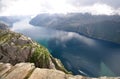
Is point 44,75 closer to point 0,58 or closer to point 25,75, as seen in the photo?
point 25,75

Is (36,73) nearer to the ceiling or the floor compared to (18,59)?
nearer to the ceiling

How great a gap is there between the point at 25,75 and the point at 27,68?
20.4 feet

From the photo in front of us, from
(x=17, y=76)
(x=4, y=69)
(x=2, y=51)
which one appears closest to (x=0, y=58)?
(x=2, y=51)

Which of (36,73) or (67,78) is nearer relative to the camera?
(67,78)

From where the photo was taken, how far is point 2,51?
19962cm

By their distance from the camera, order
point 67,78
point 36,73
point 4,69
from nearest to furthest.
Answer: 1. point 67,78
2. point 36,73
3. point 4,69

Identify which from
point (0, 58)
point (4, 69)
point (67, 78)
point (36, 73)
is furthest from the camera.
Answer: point (0, 58)

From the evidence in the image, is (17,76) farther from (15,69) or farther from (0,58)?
(0,58)

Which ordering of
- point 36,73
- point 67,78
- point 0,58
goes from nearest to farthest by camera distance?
point 67,78 < point 36,73 < point 0,58

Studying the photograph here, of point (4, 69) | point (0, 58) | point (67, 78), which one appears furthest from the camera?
point (0, 58)

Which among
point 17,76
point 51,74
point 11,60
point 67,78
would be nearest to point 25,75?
point 17,76

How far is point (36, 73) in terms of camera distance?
8300 cm

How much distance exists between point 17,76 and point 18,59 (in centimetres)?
11859

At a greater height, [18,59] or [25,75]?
[25,75]
